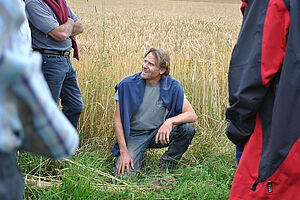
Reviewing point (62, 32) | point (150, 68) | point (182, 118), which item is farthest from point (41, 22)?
point (182, 118)

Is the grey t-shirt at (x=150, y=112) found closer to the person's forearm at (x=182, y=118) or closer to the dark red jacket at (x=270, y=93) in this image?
the person's forearm at (x=182, y=118)

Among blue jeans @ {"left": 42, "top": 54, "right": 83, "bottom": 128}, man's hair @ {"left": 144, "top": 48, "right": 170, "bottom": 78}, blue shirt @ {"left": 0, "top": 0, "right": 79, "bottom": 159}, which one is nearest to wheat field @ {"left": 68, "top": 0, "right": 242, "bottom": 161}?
blue jeans @ {"left": 42, "top": 54, "right": 83, "bottom": 128}

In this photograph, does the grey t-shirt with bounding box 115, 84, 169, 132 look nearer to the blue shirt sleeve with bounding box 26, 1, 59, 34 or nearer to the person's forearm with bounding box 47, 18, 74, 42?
the person's forearm with bounding box 47, 18, 74, 42

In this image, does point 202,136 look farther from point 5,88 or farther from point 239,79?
point 5,88

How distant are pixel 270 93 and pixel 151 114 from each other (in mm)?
1675

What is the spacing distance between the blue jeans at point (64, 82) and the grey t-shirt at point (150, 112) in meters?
0.56

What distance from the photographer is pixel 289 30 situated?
1.43 m

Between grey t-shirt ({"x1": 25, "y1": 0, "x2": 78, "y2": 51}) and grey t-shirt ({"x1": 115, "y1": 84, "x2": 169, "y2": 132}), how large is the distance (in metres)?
0.95

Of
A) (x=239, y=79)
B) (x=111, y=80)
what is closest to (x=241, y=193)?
(x=239, y=79)

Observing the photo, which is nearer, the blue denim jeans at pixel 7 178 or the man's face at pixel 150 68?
the blue denim jeans at pixel 7 178

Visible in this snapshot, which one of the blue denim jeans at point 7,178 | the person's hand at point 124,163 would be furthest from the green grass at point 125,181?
the blue denim jeans at point 7,178

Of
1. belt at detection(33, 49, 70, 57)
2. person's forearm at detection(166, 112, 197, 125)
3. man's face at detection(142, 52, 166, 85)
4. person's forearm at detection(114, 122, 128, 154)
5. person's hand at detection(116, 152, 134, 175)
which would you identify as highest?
belt at detection(33, 49, 70, 57)

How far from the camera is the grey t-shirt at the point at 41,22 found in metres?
2.66

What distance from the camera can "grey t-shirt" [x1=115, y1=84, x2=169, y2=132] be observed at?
317cm
